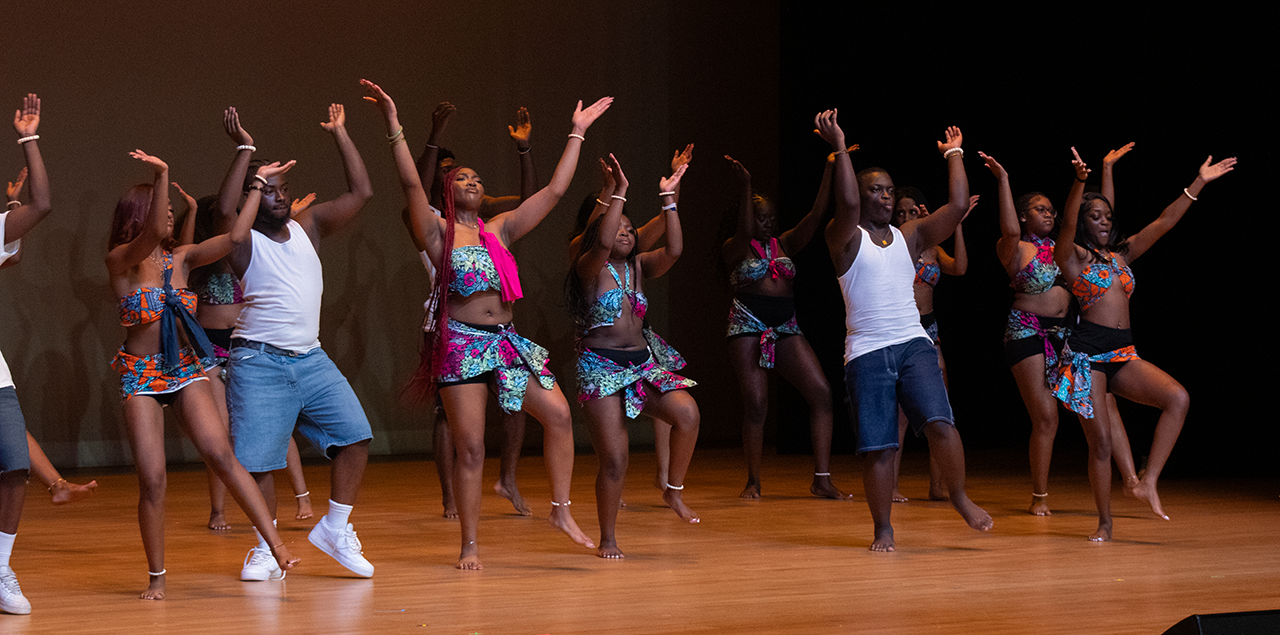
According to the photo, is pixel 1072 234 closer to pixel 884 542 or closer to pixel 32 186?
pixel 884 542

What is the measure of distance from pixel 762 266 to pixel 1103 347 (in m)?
1.80

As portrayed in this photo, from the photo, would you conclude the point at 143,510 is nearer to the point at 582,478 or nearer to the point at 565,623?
the point at 565,623

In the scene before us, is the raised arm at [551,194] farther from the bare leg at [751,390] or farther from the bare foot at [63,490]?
the bare leg at [751,390]

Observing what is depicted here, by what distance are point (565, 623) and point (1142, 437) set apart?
509 centimetres

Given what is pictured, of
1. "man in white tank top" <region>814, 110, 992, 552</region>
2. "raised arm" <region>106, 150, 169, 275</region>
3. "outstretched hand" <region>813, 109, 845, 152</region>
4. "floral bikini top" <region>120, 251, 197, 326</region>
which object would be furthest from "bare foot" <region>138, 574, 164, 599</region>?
"outstretched hand" <region>813, 109, 845, 152</region>

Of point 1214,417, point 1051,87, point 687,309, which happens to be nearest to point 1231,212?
point 1214,417

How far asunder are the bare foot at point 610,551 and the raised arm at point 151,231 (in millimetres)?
1886

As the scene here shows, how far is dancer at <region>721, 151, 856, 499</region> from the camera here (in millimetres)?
6516

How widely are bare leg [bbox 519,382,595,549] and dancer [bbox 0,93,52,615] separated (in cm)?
162

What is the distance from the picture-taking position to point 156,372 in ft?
12.9

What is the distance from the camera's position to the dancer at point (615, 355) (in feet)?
15.3

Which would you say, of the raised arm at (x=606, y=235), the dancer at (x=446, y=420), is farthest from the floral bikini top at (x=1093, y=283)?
the dancer at (x=446, y=420)

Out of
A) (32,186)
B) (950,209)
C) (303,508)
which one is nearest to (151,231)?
(32,186)

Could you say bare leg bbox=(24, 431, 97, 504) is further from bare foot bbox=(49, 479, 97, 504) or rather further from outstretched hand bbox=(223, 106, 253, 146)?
outstretched hand bbox=(223, 106, 253, 146)
